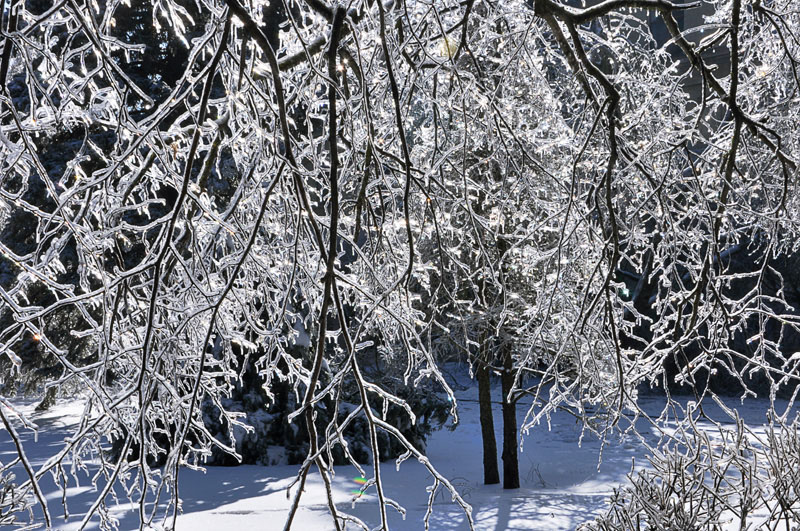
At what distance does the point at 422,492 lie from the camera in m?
8.97

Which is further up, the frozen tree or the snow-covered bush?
the frozen tree

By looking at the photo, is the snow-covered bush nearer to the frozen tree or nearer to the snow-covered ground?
the frozen tree

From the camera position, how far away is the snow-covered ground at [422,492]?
745cm

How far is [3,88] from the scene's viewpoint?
1.62 m

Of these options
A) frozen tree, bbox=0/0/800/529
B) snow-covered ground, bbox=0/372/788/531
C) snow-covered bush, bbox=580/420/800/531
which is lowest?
snow-covered ground, bbox=0/372/788/531

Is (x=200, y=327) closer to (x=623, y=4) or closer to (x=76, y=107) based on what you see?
(x=76, y=107)

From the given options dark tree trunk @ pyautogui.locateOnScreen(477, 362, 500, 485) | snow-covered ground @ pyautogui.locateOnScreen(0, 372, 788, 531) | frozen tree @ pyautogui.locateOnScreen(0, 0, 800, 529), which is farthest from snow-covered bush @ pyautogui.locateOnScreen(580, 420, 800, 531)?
dark tree trunk @ pyautogui.locateOnScreen(477, 362, 500, 485)

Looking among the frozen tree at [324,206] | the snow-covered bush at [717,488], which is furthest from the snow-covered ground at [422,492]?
the frozen tree at [324,206]

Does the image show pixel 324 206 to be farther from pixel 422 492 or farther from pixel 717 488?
pixel 422 492

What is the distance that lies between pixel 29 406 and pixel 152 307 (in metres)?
18.6

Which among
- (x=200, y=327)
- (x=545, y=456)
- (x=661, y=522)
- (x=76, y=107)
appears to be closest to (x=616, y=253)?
(x=200, y=327)

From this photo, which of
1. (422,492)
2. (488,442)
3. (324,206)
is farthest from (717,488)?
(488,442)

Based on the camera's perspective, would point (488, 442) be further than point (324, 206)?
Yes

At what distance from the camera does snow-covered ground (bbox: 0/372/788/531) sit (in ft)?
24.4
